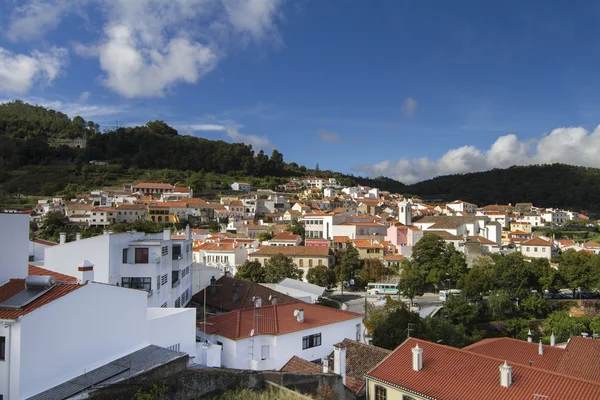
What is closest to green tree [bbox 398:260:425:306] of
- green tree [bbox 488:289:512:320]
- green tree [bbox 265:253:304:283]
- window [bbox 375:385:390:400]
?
green tree [bbox 488:289:512:320]

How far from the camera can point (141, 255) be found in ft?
51.7

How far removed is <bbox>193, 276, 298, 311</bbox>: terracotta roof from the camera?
21469 millimetres

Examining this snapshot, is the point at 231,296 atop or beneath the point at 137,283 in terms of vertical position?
beneath

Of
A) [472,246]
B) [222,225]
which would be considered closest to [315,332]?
[472,246]

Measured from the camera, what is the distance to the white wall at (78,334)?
7.21 metres

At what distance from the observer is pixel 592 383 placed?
Answer: 10.5 meters

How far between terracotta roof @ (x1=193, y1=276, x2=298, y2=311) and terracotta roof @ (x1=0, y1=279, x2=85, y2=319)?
13.1 meters

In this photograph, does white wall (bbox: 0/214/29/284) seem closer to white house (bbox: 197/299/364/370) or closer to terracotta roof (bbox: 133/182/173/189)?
white house (bbox: 197/299/364/370)

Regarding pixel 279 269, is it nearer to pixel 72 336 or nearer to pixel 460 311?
pixel 460 311

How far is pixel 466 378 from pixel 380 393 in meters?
2.37

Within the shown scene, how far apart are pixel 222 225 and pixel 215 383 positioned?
5236 cm

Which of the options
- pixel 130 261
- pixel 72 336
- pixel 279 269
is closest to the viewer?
pixel 72 336

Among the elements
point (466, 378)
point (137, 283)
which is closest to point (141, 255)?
point (137, 283)

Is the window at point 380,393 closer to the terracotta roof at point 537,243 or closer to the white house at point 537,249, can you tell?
the white house at point 537,249
